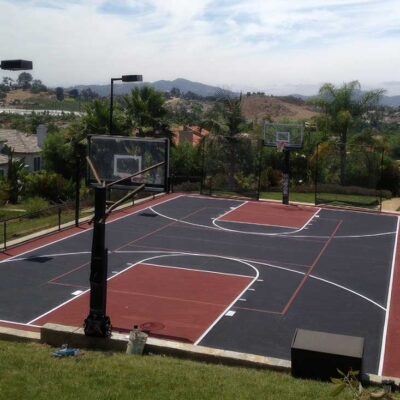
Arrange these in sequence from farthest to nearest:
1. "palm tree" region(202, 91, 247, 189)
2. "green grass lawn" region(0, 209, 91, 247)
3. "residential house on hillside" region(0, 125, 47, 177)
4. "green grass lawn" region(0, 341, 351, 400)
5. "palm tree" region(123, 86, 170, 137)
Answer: "residential house on hillside" region(0, 125, 47, 177), "palm tree" region(202, 91, 247, 189), "palm tree" region(123, 86, 170, 137), "green grass lawn" region(0, 209, 91, 247), "green grass lawn" region(0, 341, 351, 400)

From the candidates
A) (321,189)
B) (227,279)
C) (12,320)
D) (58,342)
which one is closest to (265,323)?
(227,279)

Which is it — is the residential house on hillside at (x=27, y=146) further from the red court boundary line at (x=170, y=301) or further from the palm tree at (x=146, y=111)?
the red court boundary line at (x=170, y=301)

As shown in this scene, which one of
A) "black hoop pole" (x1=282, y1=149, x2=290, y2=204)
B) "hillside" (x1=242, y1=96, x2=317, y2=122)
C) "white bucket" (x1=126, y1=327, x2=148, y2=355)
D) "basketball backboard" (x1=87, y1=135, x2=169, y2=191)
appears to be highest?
"hillside" (x1=242, y1=96, x2=317, y2=122)

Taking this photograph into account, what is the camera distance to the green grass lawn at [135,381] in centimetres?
854

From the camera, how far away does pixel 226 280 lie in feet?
60.5

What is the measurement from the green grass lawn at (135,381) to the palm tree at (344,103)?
34964 mm

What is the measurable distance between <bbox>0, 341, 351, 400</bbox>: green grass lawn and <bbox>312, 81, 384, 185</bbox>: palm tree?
34964mm

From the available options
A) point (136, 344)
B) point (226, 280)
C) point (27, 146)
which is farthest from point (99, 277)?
point (27, 146)

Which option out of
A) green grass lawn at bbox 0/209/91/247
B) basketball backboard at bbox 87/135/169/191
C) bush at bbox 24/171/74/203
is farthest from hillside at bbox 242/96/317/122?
basketball backboard at bbox 87/135/169/191

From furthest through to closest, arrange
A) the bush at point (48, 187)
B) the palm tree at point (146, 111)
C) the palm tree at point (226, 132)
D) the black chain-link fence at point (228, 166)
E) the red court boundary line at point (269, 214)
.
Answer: the palm tree at point (226, 132)
the black chain-link fence at point (228, 166)
the palm tree at point (146, 111)
the bush at point (48, 187)
the red court boundary line at point (269, 214)

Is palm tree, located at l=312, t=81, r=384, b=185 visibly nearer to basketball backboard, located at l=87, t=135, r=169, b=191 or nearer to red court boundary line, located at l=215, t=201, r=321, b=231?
red court boundary line, located at l=215, t=201, r=321, b=231

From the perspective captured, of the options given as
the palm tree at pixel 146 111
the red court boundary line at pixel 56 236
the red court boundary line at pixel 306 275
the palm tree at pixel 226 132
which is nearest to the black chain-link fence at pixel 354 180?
the palm tree at pixel 226 132

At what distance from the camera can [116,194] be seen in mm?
30984

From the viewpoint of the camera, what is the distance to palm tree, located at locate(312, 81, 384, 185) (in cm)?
4379
